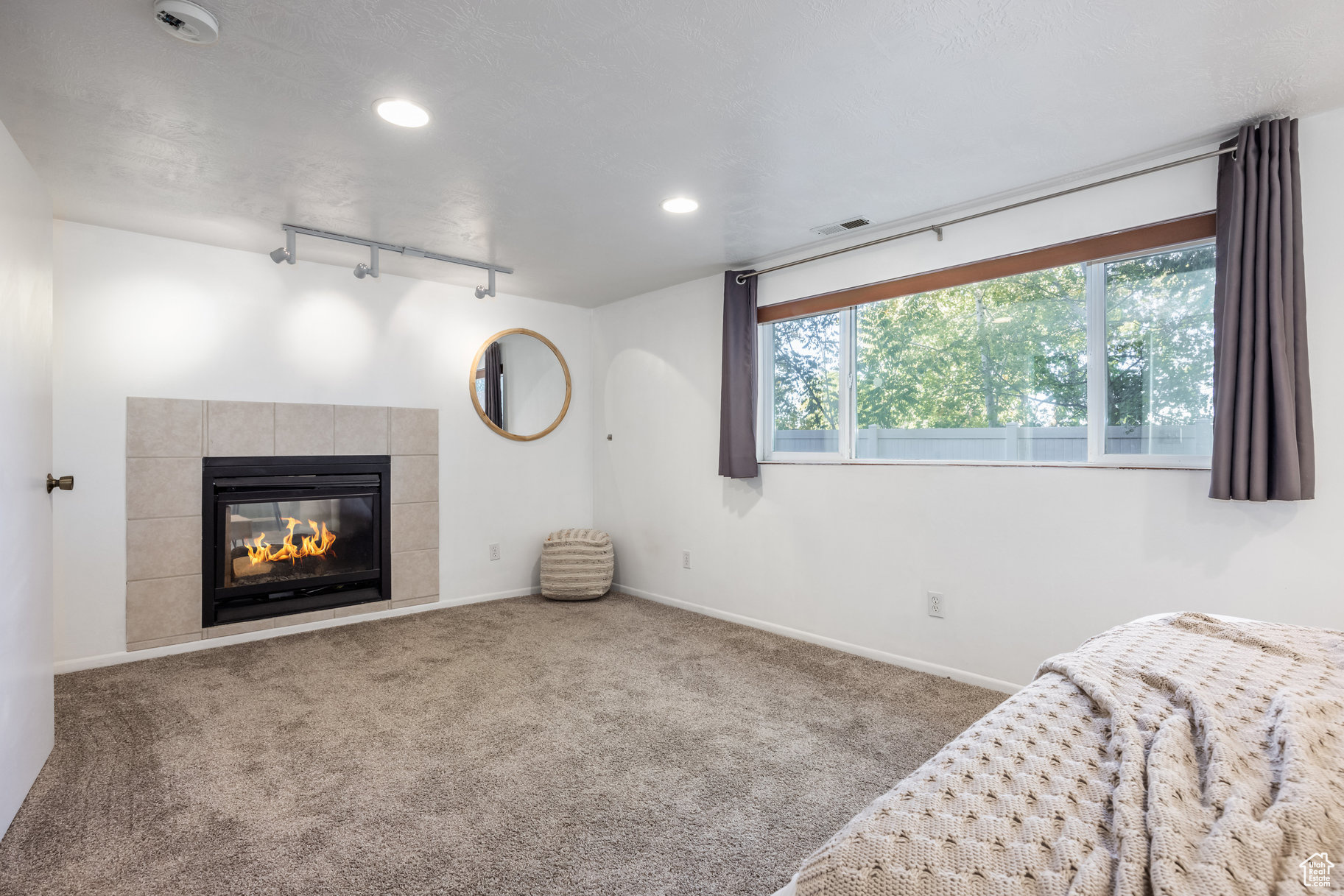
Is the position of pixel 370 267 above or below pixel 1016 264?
above

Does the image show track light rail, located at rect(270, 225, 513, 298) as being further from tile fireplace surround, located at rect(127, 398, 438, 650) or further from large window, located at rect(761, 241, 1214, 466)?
large window, located at rect(761, 241, 1214, 466)

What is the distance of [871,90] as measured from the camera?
2.14 meters

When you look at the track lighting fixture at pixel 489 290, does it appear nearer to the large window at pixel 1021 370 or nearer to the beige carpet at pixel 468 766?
the large window at pixel 1021 370

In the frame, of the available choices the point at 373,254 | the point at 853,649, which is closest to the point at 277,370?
the point at 373,254

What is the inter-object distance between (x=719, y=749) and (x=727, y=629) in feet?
5.34

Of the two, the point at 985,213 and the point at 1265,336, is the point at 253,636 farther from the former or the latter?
the point at 1265,336

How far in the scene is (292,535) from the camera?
4078mm

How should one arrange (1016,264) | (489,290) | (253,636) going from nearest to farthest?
(1016,264), (253,636), (489,290)

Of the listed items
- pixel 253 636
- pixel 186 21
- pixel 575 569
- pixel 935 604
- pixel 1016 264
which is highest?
pixel 186 21

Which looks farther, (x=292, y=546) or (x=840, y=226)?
(x=292, y=546)

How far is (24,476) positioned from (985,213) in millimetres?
3633

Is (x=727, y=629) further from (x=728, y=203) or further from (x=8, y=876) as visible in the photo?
(x=8, y=876)

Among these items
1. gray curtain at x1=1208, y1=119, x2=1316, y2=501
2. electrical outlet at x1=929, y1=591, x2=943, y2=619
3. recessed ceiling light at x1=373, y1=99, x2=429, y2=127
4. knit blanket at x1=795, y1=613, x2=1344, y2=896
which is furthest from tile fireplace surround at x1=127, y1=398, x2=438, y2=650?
gray curtain at x1=1208, y1=119, x2=1316, y2=501

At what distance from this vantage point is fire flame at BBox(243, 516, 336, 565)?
395 centimetres
